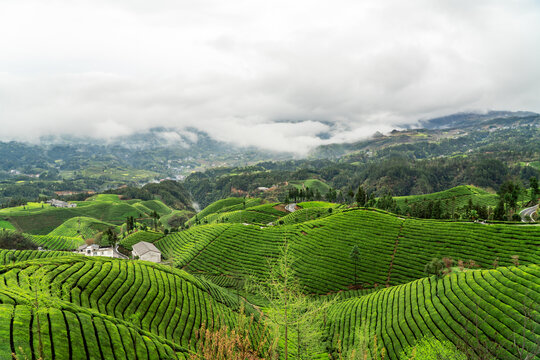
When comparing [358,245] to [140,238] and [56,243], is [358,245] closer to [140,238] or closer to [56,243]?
[140,238]

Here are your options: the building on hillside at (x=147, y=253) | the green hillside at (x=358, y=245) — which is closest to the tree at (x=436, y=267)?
the green hillside at (x=358, y=245)

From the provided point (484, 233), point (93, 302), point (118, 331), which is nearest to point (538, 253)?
point (484, 233)

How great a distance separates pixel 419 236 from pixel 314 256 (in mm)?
37376

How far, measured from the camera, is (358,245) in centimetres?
9644

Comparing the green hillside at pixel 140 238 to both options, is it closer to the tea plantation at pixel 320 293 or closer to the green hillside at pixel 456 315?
the tea plantation at pixel 320 293

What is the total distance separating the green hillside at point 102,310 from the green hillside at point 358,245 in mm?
28247

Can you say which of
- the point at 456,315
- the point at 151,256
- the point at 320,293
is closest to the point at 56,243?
the point at 151,256

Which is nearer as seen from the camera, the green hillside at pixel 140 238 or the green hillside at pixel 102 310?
the green hillside at pixel 102 310

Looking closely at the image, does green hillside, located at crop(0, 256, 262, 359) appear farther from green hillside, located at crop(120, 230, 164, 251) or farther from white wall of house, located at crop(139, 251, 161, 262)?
green hillside, located at crop(120, 230, 164, 251)

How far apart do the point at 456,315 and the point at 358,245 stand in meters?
49.8

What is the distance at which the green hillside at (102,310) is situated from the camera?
90.0ft

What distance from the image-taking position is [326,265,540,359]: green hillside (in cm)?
4044

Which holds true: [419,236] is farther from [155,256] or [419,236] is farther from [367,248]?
[155,256]

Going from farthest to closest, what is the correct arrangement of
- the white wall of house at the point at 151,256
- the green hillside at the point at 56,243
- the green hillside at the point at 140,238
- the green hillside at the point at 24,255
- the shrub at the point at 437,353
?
the green hillside at the point at 56,243 → the green hillside at the point at 140,238 → the white wall of house at the point at 151,256 → the green hillside at the point at 24,255 → the shrub at the point at 437,353
